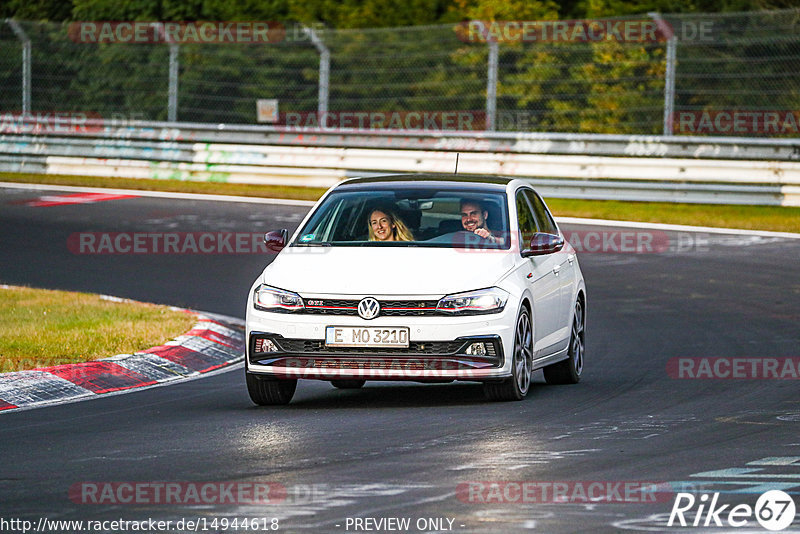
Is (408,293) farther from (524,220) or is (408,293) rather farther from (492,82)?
(492,82)

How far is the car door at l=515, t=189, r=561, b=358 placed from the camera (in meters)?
10.4

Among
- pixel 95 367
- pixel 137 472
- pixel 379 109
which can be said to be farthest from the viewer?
pixel 379 109

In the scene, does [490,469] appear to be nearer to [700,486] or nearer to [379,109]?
[700,486]

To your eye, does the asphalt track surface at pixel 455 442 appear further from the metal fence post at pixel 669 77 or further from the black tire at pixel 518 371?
the metal fence post at pixel 669 77

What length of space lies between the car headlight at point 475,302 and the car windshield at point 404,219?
690 mm

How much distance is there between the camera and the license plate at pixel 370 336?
9344 mm

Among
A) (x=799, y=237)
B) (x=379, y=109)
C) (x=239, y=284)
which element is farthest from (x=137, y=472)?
(x=379, y=109)

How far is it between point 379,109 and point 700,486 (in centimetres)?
2027

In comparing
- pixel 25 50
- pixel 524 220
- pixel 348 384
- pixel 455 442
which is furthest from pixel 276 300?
pixel 25 50

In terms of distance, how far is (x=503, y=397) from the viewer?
390 inches

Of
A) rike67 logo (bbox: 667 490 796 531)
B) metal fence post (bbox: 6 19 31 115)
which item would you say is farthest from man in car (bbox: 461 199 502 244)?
metal fence post (bbox: 6 19 31 115)

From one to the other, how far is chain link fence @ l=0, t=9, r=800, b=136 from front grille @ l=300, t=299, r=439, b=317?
578 inches

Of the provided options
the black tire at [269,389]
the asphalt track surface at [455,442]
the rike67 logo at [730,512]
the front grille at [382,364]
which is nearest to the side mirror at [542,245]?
the asphalt track surface at [455,442]

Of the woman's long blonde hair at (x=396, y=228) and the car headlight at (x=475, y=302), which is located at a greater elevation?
the woman's long blonde hair at (x=396, y=228)
